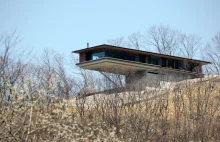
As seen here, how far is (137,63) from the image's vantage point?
4019cm

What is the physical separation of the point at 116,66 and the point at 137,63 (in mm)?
2623

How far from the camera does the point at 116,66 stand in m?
38.7

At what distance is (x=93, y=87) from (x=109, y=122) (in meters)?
5.62

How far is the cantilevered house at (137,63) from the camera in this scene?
127ft

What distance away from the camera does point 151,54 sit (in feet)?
137

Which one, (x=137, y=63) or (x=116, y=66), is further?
(x=137, y=63)

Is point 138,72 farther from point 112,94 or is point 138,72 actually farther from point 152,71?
point 112,94

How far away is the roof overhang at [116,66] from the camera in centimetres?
3834

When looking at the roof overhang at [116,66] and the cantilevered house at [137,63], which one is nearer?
the roof overhang at [116,66]

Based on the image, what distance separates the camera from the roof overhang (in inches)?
1510

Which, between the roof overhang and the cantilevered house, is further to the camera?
the cantilevered house

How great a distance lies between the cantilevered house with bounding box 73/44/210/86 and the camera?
38.8m

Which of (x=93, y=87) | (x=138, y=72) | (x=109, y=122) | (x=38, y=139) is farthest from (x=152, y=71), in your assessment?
(x=38, y=139)

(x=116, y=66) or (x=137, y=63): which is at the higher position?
(x=137, y=63)
